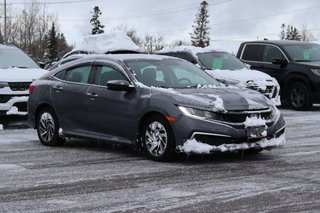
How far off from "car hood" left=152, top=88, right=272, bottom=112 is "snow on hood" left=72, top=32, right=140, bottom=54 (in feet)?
47.4

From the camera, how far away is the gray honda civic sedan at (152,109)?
7816 millimetres

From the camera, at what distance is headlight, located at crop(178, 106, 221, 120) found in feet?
25.6

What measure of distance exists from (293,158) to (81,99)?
10.8 feet

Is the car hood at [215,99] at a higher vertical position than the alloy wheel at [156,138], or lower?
higher

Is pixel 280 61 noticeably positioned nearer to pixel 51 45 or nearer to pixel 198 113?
pixel 198 113

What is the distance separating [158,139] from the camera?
8.12 metres

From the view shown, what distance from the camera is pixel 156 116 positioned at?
815 centimetres

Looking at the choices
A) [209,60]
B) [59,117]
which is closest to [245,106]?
[59,117]

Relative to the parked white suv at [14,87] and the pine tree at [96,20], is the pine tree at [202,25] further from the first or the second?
the parked white suv at [14,87]

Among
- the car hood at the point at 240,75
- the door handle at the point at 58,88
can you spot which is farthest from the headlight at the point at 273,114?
the car hood at the point at 240,75

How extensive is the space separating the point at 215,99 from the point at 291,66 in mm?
9524

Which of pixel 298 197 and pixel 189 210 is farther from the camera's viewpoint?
pixel 298 197

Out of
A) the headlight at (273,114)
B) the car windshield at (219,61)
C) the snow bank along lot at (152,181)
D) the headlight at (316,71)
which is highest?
the car windshield at (219,61)

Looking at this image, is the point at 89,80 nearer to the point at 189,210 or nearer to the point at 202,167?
the point at 202,167
